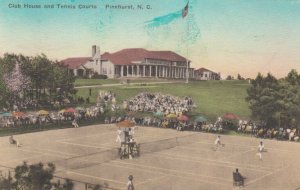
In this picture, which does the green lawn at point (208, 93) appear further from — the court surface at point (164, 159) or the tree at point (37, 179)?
the tree at point (37, 179)

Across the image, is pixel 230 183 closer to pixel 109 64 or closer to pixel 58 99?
pixel 58 99

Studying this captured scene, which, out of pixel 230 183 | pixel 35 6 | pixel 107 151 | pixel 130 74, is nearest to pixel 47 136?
pixel 107 151

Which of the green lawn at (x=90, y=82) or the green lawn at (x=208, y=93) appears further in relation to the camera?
the green lawn at (x=90, y=82)

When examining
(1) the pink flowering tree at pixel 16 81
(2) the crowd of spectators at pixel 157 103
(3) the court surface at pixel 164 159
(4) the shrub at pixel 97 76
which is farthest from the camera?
(4) the shrub at pixel 97 76

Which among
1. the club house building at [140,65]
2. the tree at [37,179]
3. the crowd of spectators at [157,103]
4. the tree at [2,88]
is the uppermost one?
the club house building at [140,65]

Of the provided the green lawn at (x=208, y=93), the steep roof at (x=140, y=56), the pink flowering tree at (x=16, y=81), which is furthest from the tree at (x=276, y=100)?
the pink flowering tree at (x=16, y=81)

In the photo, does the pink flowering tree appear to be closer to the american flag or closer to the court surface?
the court surface

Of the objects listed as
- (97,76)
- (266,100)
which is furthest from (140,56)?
(266,100)

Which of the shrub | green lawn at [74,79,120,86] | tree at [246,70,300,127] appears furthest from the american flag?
A: the shrub
